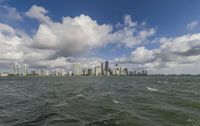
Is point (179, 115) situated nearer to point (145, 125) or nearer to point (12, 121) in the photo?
point (145, 125)

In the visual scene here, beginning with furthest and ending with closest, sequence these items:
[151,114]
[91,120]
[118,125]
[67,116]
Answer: [151,114] < [67,116] < [91,120] < [118,125]

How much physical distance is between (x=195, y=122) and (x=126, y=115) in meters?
6.15

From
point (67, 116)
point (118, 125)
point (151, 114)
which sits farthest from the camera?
point (151, 114)

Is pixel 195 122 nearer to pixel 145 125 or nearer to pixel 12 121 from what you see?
pixel 145 125

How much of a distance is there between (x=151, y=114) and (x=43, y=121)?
10676mm

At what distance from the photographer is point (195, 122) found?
18.4m

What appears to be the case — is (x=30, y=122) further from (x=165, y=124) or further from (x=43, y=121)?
(x=165, y=124)

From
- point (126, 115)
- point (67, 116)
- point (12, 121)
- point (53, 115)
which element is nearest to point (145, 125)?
point (126, 115)

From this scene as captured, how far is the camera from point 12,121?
61.6 ft

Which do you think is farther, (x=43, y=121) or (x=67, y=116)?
(x=67, y=116)

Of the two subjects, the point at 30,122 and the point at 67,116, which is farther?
the point at 67,116

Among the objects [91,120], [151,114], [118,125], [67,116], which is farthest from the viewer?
[151,114]

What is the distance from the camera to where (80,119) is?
1923 centimetres

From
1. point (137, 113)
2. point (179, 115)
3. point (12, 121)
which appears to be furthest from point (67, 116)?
point (179, 115)
